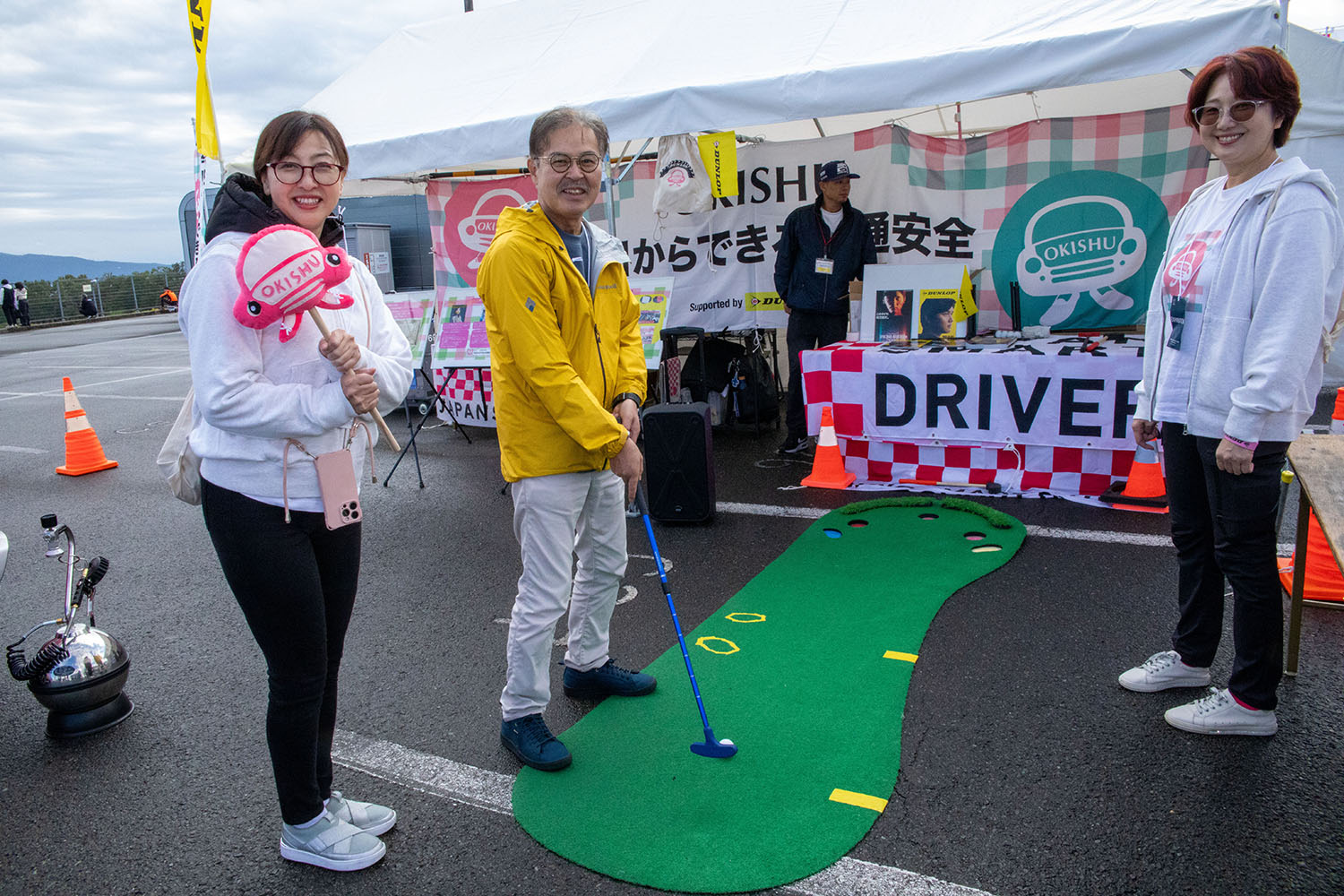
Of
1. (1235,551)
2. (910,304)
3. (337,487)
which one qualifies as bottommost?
(1235,551)

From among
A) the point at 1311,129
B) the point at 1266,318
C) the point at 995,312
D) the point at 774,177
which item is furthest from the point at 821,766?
the point at 1311,129

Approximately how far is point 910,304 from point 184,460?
5.02 metres

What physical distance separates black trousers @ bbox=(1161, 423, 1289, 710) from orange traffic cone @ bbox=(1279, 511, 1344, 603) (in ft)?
3.15

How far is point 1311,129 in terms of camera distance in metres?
7.06

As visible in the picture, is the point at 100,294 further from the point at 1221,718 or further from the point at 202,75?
the point at 1221,718

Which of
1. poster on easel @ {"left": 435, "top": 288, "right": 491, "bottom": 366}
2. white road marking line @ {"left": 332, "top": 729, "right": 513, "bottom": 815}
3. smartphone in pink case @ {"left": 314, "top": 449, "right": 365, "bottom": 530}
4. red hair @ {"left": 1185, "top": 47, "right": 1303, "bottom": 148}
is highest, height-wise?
red hair @ {"left": 1185, "top": 47, "right": 1303, "bottom": 148}

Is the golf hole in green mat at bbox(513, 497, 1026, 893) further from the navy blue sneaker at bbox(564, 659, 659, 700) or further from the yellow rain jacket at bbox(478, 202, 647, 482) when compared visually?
the yellow rain jacket at bbox(478, 202, 647, 482)

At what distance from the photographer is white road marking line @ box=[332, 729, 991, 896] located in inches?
87.4

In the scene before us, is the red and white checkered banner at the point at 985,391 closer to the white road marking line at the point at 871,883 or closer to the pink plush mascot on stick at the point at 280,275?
the white road marking line at the point at 871,883

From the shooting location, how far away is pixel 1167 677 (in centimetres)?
305

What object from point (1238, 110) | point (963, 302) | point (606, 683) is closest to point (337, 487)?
point (606, 683)

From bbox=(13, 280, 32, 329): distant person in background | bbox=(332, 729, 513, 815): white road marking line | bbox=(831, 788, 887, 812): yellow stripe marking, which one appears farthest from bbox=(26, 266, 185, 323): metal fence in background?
bbox=(831, 788, 887, 812): yellow stripe marking

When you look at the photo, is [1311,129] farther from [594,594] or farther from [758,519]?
[594,594]

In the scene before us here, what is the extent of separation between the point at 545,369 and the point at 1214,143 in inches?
83.4
